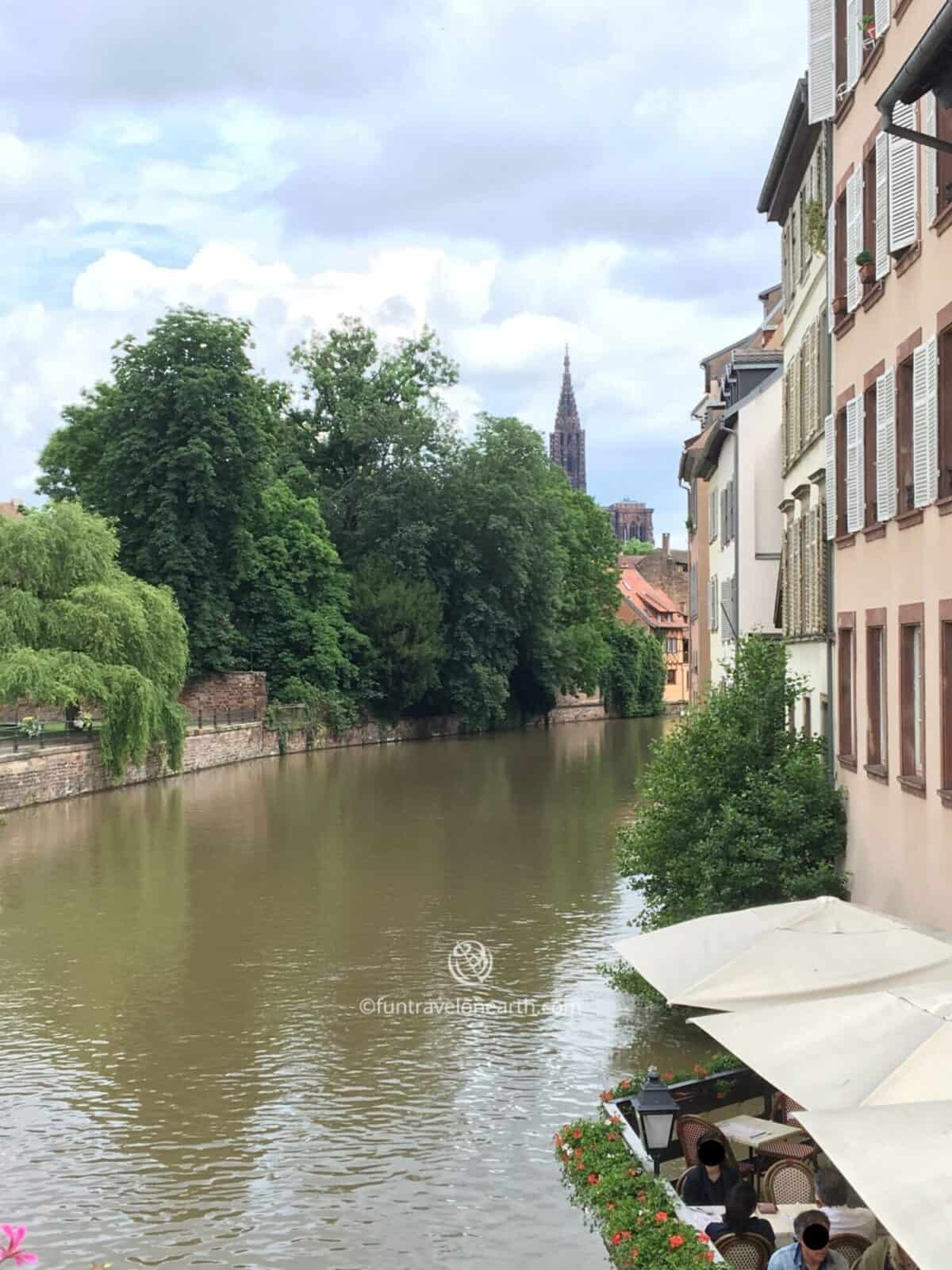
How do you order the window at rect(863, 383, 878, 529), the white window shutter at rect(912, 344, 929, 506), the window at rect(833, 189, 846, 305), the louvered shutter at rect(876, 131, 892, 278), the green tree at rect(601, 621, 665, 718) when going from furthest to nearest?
the green tree at rect(601, 621, 665, 718) → the window at rect(833, 189, 846, 305) → the window at rect(863, 383, 878, 529) → the louvered shutter at rect(876, 131, 892, 278) → the white window shutter at rect(912, 344, 929, 506)

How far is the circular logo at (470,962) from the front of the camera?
63.4 feet

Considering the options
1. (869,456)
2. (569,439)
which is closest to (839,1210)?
(869,456)

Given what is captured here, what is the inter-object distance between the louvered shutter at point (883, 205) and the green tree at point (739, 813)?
476 centimetres

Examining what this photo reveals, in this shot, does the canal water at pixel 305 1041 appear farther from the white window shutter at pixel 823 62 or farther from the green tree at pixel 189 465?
the green tree at pixel 189 465

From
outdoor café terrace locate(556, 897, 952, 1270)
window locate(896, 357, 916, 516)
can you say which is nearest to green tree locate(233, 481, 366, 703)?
window locate(896, 357, 916, 516)

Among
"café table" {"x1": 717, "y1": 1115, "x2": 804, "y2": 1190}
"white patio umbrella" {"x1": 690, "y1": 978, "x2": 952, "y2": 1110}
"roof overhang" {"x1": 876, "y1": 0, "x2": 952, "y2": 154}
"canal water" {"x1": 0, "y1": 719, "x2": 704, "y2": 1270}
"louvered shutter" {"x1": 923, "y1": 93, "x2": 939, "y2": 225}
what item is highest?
"louvered shutter" {"x1": 923, "y1": 93, "x2": 939, "y2": 225}

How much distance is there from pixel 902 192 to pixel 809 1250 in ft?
33.2

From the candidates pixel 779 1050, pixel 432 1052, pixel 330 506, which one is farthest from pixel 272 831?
pixel 330 506

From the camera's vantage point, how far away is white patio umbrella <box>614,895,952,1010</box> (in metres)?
10.2

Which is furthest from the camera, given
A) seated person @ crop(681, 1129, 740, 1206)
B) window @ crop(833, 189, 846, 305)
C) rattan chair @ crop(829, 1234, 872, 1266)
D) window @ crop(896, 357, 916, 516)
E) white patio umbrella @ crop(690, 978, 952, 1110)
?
window @ crop(833, 189, 846, 305)

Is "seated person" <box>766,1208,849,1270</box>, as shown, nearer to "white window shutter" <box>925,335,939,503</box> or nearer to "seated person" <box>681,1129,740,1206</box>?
"seated person" <box>681,1129,740,1206</box>

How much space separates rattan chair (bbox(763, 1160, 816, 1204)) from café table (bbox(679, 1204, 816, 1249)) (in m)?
0.11

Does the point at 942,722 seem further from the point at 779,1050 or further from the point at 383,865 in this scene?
the point at 383,865

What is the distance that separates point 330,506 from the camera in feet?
227
